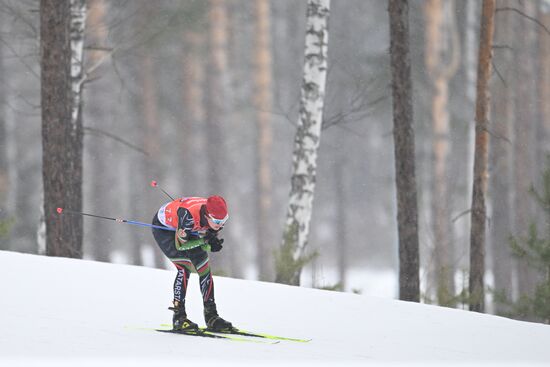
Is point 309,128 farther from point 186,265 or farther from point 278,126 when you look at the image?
point 278,126

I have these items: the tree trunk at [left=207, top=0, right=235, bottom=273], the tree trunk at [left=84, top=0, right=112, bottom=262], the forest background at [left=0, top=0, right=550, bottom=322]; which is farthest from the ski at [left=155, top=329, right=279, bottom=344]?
the tree trunk at [left=84, top=0, right=112, bottom=262]

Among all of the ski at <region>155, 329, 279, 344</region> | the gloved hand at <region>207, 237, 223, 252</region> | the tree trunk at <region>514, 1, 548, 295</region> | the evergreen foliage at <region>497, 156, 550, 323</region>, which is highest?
the tree trunk at <region>514, 1, 548, 295</region>

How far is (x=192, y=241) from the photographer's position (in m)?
7.89

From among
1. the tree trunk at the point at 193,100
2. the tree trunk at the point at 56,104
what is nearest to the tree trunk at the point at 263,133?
the tree trunk at the point at 193,100

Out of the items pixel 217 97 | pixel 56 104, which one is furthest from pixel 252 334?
pixel 217 97

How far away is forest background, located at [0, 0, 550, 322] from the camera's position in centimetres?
2241

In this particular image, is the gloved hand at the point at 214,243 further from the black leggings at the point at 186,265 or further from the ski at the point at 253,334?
the ski at the point at 253,334

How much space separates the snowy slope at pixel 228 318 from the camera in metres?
6.96

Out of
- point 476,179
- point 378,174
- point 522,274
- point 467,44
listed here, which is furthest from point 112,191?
point 476,179

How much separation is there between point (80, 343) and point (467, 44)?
19674mm

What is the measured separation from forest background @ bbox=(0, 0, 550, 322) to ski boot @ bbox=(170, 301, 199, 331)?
10942 millimetres

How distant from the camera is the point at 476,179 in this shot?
13.8 meters

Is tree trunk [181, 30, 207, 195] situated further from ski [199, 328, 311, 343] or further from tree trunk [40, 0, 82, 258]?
ski [199, 328, 311, 343]

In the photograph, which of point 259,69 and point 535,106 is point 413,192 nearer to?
point 259,69
